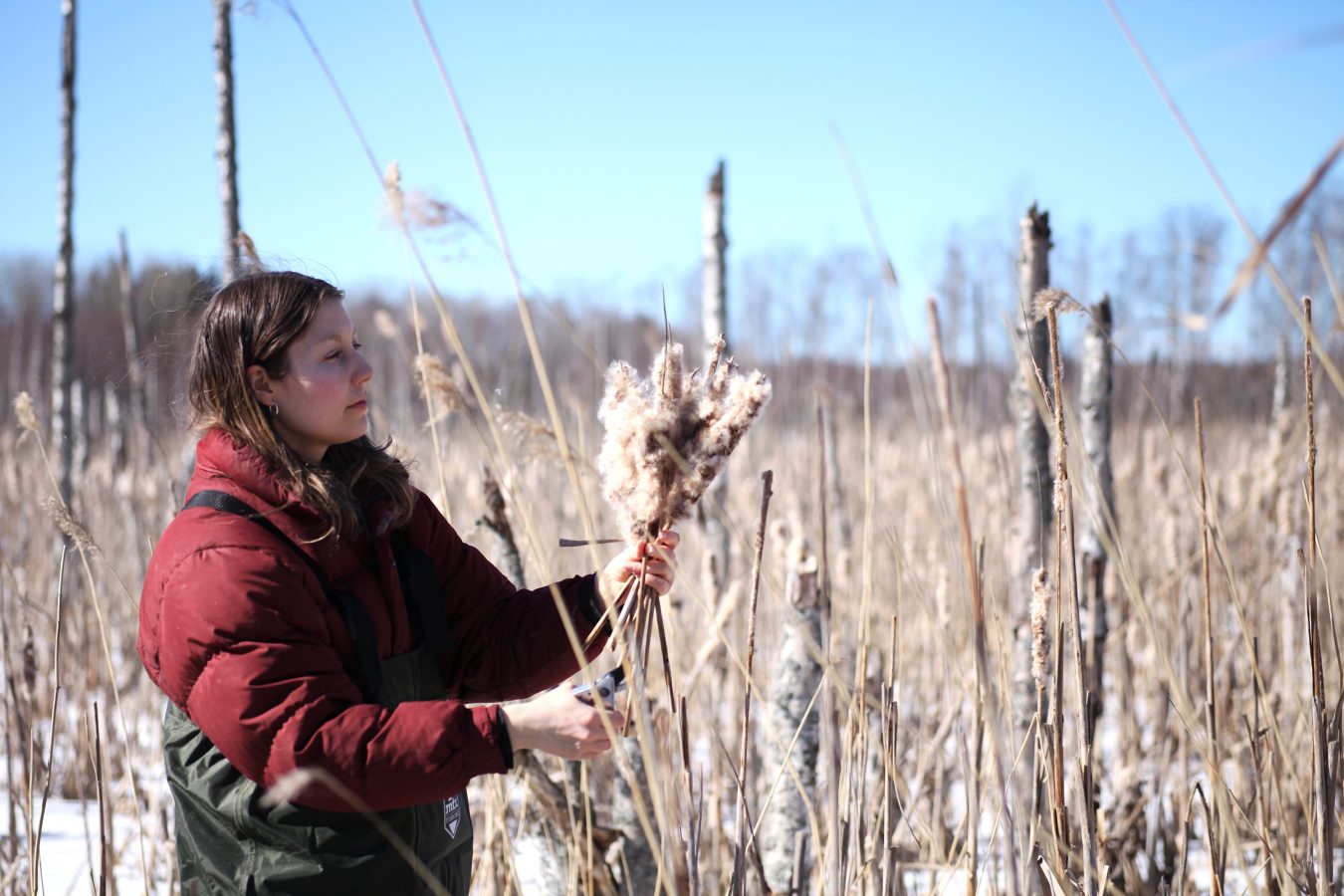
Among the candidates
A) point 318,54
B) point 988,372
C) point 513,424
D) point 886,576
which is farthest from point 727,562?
point 988,372

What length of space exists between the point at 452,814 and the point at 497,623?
277 millimetres

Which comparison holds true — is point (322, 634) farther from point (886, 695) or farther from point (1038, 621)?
point (1038, 621)

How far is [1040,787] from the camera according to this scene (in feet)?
4.69

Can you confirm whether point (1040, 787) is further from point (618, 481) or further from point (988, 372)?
point (988, 372)

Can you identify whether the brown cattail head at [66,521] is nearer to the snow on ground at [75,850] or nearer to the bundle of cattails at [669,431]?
the snow on ground at [75,850]

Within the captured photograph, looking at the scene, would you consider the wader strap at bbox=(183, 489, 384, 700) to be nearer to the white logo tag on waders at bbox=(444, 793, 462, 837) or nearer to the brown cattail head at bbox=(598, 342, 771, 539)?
the white logo tag on waders at bbox=(444, 793, 462, 837)

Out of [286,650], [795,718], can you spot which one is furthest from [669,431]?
[795,718]

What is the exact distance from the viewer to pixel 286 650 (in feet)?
3.59

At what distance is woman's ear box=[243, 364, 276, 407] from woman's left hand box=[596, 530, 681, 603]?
1.67 ft

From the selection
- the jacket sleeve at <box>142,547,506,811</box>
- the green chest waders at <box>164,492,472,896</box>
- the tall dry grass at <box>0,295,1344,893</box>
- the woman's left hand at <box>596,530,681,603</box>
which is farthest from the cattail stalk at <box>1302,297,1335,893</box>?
the green chest waders at <box>164,492,472,896</box>

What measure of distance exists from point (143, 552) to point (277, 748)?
3.30 metres

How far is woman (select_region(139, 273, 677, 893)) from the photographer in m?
1.08

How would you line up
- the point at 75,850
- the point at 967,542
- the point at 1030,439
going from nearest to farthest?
the point at 967,542 → the point at 1030,439 → the point at 75,850

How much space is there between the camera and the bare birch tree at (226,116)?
274 centimetres
